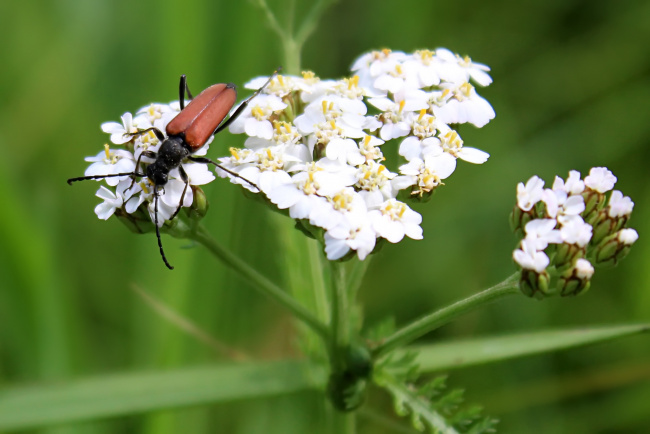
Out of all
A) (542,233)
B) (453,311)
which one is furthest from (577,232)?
(453,311)

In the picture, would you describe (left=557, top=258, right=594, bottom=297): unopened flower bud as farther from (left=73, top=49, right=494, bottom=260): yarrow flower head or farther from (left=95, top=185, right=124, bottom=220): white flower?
(left=95, top=185, right=124, bottom=220): white flower

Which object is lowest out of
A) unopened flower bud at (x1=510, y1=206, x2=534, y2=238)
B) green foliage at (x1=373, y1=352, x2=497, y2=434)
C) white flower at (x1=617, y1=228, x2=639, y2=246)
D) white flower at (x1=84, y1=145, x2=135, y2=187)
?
green foliage at (x1=373, y1=352, x2=497, y2=434)

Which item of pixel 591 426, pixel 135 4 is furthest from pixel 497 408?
pixel 135 4

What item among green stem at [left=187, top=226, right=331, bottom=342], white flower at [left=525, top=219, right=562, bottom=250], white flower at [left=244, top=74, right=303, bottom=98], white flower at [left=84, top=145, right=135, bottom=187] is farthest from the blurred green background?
white flower at [left=525, top=219, right=562, bottom=250]

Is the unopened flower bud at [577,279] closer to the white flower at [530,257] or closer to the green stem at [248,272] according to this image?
the white flower at [530,257]

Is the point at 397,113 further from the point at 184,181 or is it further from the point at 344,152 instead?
the point at 184,181

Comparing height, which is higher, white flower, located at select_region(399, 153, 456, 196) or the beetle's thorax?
the beetle's thorax
